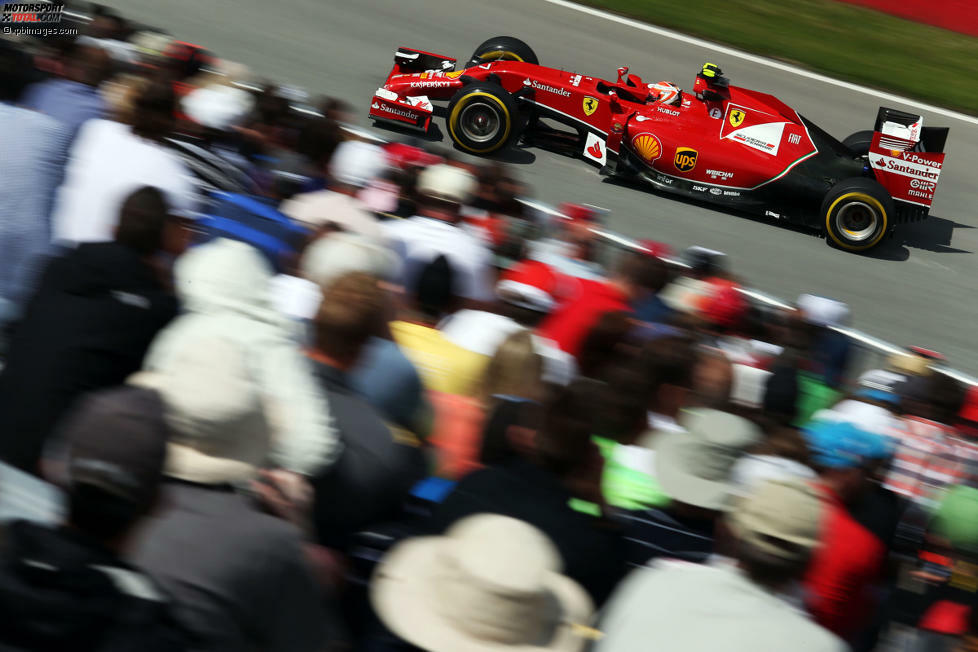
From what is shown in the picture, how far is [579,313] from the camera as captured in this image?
191 inches

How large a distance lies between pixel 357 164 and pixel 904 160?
6267mm

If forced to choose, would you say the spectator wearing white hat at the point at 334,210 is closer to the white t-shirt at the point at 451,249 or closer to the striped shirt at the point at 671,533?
the white t-shirt at the point at 451,249

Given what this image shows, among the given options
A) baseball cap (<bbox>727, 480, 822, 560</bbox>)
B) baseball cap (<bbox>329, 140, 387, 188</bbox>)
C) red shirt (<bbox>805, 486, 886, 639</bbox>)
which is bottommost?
red shirt (<bbox>805, 486, 886, 639</bbox>)

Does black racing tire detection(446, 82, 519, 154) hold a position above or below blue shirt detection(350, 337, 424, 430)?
above

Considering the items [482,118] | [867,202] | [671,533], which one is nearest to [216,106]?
[671,533]

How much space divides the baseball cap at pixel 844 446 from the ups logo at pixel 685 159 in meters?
6.35

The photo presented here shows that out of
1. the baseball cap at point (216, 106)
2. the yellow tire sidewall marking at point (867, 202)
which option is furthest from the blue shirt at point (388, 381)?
the yellow tire sidewall marking at point (867, 202)

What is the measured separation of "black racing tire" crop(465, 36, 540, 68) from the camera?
11078 mm

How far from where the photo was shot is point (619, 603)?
265 cm

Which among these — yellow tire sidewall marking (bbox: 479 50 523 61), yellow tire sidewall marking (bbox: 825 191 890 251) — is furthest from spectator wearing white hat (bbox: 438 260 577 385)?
yellow tire sidewall marking (bbox: 479 50 523 61)

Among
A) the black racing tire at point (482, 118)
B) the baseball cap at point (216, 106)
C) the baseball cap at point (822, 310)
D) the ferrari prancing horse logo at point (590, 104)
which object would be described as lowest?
the baseball cap at point (822, 310)

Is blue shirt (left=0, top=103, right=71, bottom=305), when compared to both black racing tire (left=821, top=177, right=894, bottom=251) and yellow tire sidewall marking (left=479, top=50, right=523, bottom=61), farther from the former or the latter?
black racing tire (left=821, top=177, right=894, bottom=251)

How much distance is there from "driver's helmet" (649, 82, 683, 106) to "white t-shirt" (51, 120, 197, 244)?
655cm

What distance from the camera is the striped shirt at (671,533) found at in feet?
11.1
